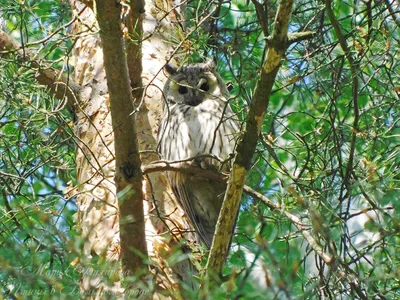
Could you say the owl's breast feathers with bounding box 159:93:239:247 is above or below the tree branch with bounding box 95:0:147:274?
above

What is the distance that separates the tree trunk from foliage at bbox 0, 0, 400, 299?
13 cm

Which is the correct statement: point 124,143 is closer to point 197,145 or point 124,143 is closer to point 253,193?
point 253,193

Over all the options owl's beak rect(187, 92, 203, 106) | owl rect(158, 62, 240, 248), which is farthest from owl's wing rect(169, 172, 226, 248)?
owl's beak rect(187, 92, 203, 106)

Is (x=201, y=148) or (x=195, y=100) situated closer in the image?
(x=201, y=148)

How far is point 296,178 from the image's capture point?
2.76m

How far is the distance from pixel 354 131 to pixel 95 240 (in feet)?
3.68

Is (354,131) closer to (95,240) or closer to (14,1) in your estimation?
(95,240)

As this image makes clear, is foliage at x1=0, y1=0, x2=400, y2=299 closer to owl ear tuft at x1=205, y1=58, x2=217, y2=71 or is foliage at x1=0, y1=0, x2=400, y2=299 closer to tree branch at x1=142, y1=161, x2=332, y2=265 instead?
tree branch at x1=142, y1=161, x2=332, y2=265

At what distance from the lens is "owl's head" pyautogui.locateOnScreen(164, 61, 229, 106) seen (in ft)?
12.4

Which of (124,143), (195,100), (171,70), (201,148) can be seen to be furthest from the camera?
(195,100)

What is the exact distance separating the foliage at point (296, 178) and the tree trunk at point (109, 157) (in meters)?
0.13

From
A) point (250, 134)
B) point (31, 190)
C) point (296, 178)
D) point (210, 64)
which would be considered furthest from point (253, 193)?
point (210, 64)

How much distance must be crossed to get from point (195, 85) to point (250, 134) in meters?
1.49

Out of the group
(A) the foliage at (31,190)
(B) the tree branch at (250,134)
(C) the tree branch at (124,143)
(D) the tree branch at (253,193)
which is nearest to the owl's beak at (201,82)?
(A) the foliage at (31,190)
